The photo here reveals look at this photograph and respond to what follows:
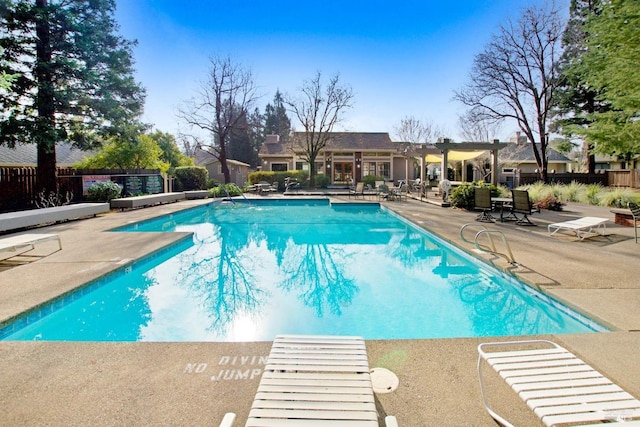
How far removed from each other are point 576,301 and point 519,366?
2.56 metres

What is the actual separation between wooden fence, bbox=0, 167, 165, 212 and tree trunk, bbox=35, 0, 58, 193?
16.0 inches

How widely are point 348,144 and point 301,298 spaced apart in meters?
25.9

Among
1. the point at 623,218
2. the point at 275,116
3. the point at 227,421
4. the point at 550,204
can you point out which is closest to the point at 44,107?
the point at 227,421

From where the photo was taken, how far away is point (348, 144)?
30.5 m

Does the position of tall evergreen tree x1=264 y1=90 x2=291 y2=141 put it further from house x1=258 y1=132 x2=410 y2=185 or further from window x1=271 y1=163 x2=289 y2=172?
house x1=258 y1=132 x2=410 y2=185

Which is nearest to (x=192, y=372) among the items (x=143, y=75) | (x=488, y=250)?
(x=488, y=250)

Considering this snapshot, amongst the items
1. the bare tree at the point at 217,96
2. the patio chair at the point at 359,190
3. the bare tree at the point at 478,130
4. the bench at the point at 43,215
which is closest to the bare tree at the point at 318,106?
the bare tree at the point at 217,96

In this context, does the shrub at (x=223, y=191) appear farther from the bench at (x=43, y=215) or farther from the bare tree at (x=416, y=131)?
the bare tree at (x=416, y=131)

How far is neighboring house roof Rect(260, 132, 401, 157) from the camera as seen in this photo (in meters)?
29.6

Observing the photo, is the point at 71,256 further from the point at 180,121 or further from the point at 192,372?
the point at 180,121

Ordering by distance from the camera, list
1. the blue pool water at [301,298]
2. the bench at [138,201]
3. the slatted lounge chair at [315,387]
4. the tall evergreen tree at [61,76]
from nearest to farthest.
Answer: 1. the slatted lounge chair at [315,387]
2. the blue pool water at [301,298]
3. the tall evergreen tree at [61,76]
4. the bench at [138,201]

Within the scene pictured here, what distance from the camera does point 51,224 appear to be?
10.4 meters

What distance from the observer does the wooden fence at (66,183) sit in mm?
12773

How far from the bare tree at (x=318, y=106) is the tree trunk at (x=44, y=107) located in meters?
15.1
